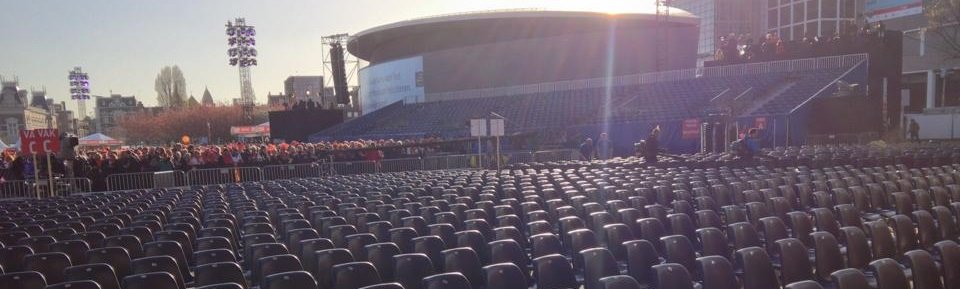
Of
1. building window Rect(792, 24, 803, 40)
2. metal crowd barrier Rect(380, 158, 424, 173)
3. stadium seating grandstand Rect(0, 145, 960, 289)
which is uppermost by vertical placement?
building window Rect(792, 24, 803, 40)

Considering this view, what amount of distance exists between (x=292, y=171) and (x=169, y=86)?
8681cm

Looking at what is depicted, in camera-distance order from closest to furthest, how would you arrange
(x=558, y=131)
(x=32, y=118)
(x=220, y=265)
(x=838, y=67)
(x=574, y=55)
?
(x=220, y=265) → (x=838, y=67) → (x=558, y=131) → (x=574, y=55) → (x=32, y=118)

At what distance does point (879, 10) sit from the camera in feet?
163

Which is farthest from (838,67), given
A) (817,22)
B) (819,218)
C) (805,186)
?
(817,22)

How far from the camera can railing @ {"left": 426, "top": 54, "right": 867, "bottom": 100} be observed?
93.4ft

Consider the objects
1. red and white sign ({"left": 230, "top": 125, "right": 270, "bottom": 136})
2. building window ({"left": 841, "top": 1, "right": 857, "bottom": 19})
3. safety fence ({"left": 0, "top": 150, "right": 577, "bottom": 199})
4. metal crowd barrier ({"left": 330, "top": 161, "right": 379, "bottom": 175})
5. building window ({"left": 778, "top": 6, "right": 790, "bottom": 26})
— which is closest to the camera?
safety fence ({"left": 0, "top": 150, "right": 577, "bottom": 199})

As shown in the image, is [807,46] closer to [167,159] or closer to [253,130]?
[167,159]

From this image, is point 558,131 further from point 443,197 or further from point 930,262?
point 930,262

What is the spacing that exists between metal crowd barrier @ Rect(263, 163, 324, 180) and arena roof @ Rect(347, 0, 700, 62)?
34036 mm

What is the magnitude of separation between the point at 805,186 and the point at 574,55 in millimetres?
40147

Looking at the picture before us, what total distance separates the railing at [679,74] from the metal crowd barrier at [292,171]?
2363cm

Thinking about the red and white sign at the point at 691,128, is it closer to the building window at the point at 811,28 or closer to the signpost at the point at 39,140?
the signpost at the point at 39,140

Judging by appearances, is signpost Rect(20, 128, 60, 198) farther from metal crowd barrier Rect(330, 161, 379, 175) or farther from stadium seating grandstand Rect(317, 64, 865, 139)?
stadium seating grandstand Rect(317, 64, 865, 139)

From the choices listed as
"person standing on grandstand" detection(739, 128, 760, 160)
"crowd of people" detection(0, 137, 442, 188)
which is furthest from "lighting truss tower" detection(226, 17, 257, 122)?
"person standing on grandstand" detection(739, 128, 760, 160)
